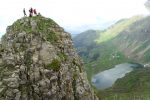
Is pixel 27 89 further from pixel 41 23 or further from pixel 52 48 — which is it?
pixel 41 23

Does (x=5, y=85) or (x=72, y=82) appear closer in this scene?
(x=5, y=85)

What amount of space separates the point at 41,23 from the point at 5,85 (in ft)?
53.2

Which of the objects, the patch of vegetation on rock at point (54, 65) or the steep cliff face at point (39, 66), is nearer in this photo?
the steep cliff face at point (39, 66)

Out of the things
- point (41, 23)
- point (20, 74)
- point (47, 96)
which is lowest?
point (47, 96)

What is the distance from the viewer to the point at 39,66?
65438 mm

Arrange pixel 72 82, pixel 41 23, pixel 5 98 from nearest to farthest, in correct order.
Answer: pixel 5 98, pixel 72 82, pixel 41 23

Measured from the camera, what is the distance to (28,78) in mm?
64688

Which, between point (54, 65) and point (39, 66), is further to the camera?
point (54, 65)

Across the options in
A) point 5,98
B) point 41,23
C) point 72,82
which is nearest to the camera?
A: point 5,98

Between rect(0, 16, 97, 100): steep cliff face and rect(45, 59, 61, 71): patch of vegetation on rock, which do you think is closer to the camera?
rect(0, 16, 97, 100): steep cliff face

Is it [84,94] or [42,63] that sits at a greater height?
[42,63]

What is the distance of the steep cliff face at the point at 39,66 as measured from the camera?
64.2m

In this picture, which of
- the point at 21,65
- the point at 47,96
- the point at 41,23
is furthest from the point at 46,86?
the point at 41,23

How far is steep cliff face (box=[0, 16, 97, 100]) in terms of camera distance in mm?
64188
